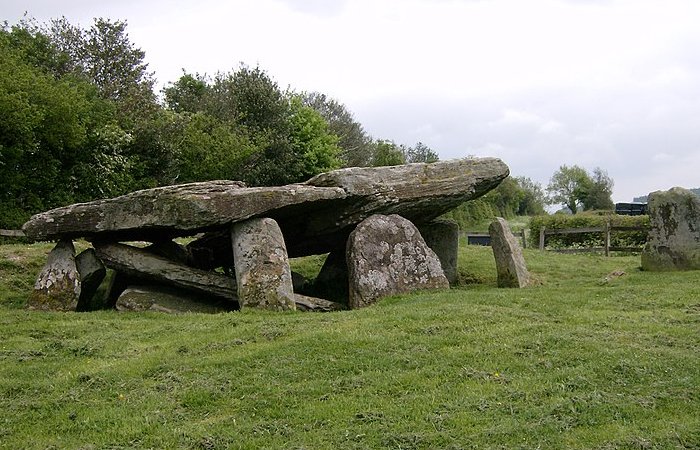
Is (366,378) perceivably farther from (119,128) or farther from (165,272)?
(119,128)

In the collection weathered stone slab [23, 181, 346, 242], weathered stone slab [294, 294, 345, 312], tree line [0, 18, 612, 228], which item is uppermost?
tree line [0, 18, 612, 228]

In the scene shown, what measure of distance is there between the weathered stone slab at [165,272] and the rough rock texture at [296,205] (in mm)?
544

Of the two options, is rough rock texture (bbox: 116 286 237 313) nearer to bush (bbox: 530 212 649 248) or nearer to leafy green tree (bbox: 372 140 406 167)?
bush (bbox: 530 212 649 248)

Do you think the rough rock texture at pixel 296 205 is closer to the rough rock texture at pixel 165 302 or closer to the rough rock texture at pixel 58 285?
the rough rock texture at pixel 58 285

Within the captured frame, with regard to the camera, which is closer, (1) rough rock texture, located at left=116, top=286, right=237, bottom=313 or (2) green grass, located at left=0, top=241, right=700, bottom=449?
(2) green grass, located at left=0, top=241, right=700, bottom=449

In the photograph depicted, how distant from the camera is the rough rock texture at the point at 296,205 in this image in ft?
49.6

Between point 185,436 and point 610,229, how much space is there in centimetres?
2481

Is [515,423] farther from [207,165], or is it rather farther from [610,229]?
[207,165]

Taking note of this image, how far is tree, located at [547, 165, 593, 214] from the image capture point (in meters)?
75.6

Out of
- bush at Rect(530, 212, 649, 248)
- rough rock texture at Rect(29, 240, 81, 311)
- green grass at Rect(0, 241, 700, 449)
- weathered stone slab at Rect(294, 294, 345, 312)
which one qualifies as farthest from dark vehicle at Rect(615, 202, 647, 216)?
rough rock texture at Rect(29, 240, 81, 311)

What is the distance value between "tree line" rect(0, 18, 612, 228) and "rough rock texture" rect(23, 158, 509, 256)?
9.86 metres

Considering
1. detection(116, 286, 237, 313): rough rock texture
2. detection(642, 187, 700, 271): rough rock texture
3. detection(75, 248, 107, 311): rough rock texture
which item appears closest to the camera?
detection(116, 286, 237, 313): rough rock texture

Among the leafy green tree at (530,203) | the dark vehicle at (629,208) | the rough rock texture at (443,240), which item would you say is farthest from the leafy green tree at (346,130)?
the rough rock texture at (443,240)

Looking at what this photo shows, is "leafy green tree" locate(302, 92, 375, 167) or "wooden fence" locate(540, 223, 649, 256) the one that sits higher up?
"leafy green tree" locate(302, 92, 375, 167)
